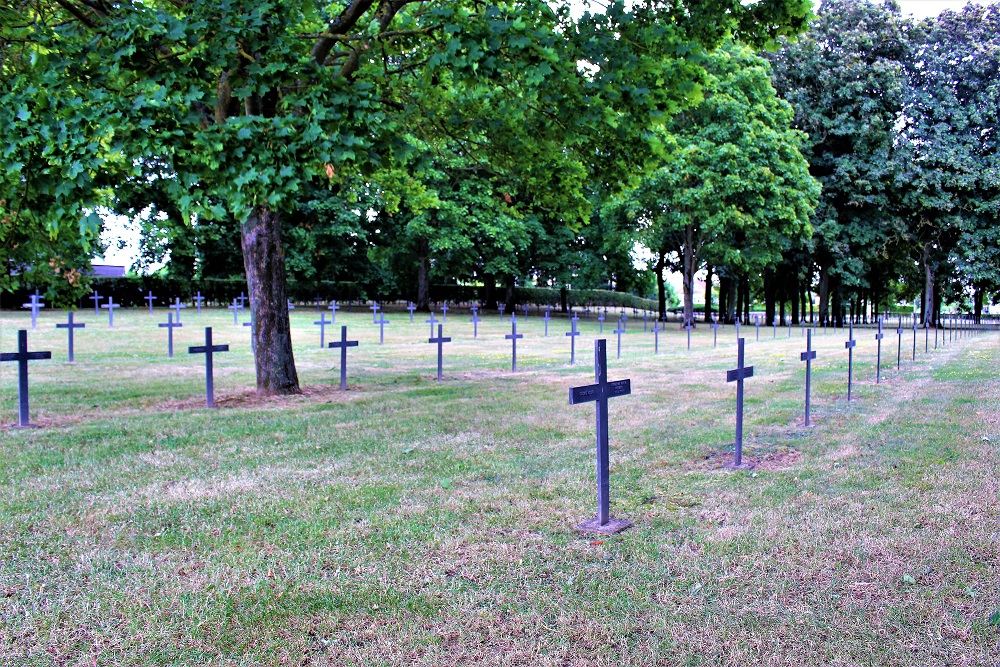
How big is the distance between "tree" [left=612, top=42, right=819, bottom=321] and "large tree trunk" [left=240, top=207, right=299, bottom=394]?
21.2m

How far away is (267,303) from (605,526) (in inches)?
289

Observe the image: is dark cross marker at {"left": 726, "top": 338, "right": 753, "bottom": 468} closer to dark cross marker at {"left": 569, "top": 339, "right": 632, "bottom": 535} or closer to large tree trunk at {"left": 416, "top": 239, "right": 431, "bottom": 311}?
dark cross marker at {"left": 569, "top": 339, "right": 632, "bottom": 535}

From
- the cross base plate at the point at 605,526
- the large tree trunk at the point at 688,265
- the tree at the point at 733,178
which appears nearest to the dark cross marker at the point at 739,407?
the cross base plate at the point at 605,526

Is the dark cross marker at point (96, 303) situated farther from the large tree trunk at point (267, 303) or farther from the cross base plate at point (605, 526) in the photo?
the cross base plate at point (605, 526)

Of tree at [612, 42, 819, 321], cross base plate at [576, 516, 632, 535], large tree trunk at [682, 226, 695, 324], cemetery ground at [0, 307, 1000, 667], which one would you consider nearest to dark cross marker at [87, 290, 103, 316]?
tree at [612, 42, 819, 321]

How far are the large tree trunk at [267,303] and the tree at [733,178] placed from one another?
21.2 metres

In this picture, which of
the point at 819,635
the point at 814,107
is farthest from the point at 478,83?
the point at 814,107

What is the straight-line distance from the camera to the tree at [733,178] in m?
30.8

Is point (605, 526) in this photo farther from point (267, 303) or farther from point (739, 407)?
point (267, 303)

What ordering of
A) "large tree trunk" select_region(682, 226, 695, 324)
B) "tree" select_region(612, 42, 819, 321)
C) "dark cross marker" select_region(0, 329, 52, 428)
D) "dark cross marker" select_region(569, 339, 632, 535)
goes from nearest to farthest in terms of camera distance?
1. "dark cross marker" select_region(569, 339, 632, 535)
2. "dark cross marker" select_region(0, 329, 52, 428)
3. "tree" select_region(612, 42, 819, 321)
4. "large tree trunk" select_region(682, 226, 695, 324)

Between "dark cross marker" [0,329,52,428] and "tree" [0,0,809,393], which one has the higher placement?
"tree" [0,0,809,393]

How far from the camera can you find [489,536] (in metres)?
4.70

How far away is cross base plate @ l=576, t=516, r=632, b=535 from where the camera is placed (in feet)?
15.6

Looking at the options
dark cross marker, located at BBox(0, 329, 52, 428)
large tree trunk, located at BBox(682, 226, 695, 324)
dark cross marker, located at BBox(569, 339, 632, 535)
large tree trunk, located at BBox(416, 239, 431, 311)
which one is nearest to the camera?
dark cross marker, located at BBox(569, 339, 632, 535)
